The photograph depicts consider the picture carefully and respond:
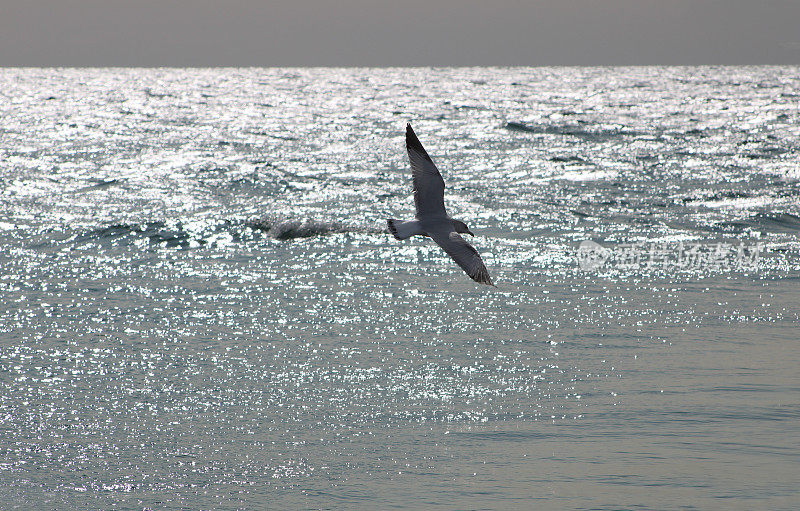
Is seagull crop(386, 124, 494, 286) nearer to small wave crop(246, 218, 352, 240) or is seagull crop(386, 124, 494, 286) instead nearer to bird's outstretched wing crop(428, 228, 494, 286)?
bird's outstretched wing crop(428, 228, 494, 286)

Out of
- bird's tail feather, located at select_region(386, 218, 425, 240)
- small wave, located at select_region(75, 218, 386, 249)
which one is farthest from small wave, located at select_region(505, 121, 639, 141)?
bird's tail feather, located at select_region(386, 218, 425, 240)

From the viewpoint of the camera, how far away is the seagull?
992cm

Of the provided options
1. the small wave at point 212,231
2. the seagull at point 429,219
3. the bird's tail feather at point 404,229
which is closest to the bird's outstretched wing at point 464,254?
the seagull at point 429,219

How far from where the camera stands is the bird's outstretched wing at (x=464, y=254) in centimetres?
918

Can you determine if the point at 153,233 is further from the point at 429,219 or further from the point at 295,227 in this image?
the point at 429,219

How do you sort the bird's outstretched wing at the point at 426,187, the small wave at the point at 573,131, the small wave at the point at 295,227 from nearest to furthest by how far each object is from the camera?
the bird's outstretched wing at the point at 426,187 < the small wave at the point at 295,227 < the small wave at the point at 573,131

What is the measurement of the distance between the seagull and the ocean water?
187 centimetres

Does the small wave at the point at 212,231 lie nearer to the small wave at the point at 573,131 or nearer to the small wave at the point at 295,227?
the small wave at the point at 295,227

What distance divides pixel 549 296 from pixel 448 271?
8.74 feet

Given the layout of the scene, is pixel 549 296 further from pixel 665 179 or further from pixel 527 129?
pixel 527 129

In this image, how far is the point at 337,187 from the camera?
1198 inches

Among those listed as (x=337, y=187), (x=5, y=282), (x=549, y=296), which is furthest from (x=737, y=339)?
(x=337, y=187)

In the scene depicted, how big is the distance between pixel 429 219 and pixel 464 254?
132cm

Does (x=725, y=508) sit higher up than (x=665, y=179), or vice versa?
(x=665, y=179)
